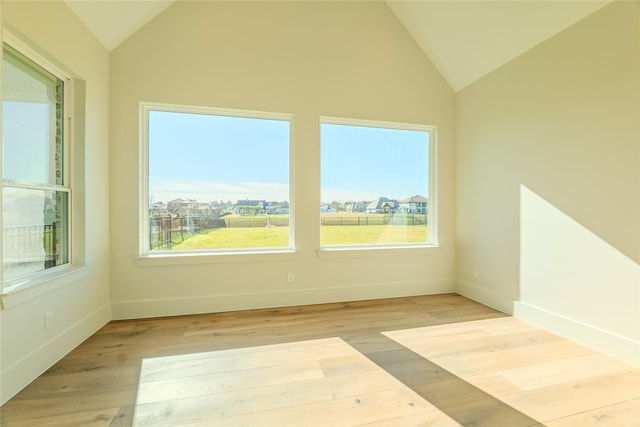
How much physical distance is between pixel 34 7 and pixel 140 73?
100 cm

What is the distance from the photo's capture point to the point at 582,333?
7.72 ft

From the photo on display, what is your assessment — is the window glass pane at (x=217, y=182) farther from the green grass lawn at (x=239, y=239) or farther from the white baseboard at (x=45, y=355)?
the white baseboard at (x=45, y=355)

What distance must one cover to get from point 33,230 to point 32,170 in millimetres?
427

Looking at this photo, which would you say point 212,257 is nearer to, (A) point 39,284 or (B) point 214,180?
(B) point 214,180

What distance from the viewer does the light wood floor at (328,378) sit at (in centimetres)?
154

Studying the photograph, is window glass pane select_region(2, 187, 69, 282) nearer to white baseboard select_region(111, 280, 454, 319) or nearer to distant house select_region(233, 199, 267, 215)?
white baseboard select_region(111, 280, 454, 319)

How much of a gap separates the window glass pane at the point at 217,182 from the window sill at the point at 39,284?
2.48ft

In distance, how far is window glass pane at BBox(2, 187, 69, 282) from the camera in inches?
71.1

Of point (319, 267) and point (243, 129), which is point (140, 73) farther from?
point (319, 267)

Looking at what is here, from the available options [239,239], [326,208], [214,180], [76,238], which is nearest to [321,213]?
[326,208]

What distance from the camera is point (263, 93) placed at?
312 centimetres

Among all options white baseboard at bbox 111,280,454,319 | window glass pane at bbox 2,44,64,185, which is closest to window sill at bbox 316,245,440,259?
white baseboard at bbox 111,280,454,319

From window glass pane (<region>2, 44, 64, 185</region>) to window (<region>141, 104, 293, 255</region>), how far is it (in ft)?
2.38

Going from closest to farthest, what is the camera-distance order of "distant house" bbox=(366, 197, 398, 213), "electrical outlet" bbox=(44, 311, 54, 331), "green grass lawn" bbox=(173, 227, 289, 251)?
"electrical outlet" bbox=(44, 311, 54, 331) < "green grass lawn" bbox=(173, 227, 289, 251) < "distant house" bbox=(366, 197, 398, 213)
